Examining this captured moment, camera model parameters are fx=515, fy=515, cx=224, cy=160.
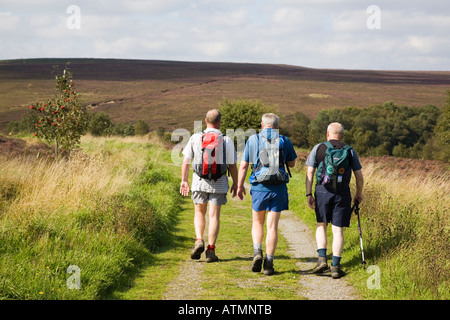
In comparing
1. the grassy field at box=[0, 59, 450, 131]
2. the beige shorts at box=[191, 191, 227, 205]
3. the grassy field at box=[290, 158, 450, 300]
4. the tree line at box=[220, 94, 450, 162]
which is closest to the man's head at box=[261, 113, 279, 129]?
the beige shorts at box=[191, 191, 227, 205]

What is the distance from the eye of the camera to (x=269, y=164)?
6754 mm

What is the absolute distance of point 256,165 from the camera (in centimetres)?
686

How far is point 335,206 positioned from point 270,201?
87cm

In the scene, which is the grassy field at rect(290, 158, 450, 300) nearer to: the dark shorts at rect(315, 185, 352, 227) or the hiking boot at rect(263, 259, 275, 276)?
the dark shorts at rect(315, 185, 352, 227)

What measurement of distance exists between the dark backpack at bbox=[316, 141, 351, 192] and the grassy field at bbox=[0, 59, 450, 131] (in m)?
58.1

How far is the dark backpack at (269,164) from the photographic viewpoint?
674 cm

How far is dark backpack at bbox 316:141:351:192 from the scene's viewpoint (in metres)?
6.67

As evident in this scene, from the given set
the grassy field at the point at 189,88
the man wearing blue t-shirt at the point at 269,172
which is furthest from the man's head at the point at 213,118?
the grassy field at the point at 189,88

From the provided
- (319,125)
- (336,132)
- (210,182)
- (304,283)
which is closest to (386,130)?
(319,125)

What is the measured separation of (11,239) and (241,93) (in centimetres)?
9079

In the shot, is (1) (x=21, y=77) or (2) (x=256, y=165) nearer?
(2) (x=256, y=165)
